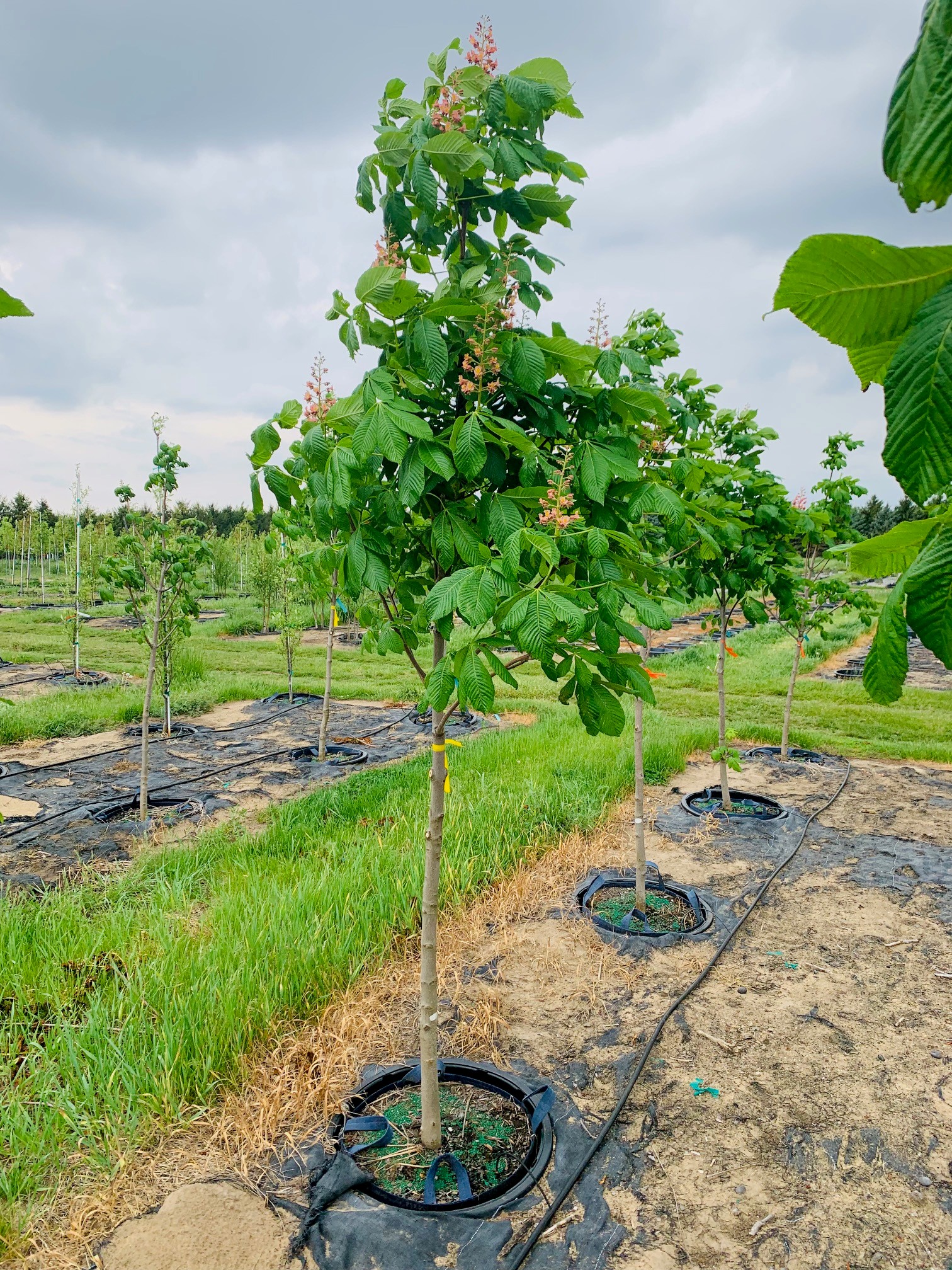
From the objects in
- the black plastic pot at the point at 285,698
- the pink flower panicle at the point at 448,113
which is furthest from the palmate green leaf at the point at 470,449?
the black plastic pot at the point at 285,698

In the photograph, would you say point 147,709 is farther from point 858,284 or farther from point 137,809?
point 858,284

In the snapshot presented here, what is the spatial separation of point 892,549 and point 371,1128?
2.54 metres

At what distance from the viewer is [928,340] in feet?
1.73

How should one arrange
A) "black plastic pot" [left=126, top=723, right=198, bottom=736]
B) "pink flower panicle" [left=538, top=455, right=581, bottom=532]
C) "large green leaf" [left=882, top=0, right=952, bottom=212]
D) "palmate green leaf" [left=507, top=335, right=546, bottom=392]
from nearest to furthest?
1. "large green leaf" [left=882, top=0, right=952, bottom=212]
2. "pink flower panicle" [left=538, top=455, right=581, bottom=532]
3. "palmate green leaf" [left=507, top=335, right=546, bottom=392]
4. "black plastic pot" [left=126, top=723, right=198, bottom=736]

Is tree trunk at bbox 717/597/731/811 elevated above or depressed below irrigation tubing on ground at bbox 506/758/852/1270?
above

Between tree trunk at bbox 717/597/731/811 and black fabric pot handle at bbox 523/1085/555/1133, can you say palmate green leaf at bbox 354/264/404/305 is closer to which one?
black fabric pot handle at bbox 523/1085/555/1133

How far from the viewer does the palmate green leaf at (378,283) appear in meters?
1.84

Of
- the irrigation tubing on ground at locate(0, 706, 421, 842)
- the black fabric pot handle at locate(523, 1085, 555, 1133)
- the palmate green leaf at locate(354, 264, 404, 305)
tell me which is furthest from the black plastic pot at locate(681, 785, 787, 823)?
the palmate green leaf at locate(354, 264, 404, 305)

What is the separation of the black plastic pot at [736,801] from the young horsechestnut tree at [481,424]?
12.7ft

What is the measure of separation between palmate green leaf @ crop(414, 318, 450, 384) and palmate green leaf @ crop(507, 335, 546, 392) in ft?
0.57

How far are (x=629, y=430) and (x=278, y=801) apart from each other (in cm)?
453

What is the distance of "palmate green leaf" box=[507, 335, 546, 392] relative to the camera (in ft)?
6.15

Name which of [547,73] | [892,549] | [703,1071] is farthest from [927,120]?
[703,1071]

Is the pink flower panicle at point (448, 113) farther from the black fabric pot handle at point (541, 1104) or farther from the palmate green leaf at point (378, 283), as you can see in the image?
the black fabric pot handle at point (541, 1104)
